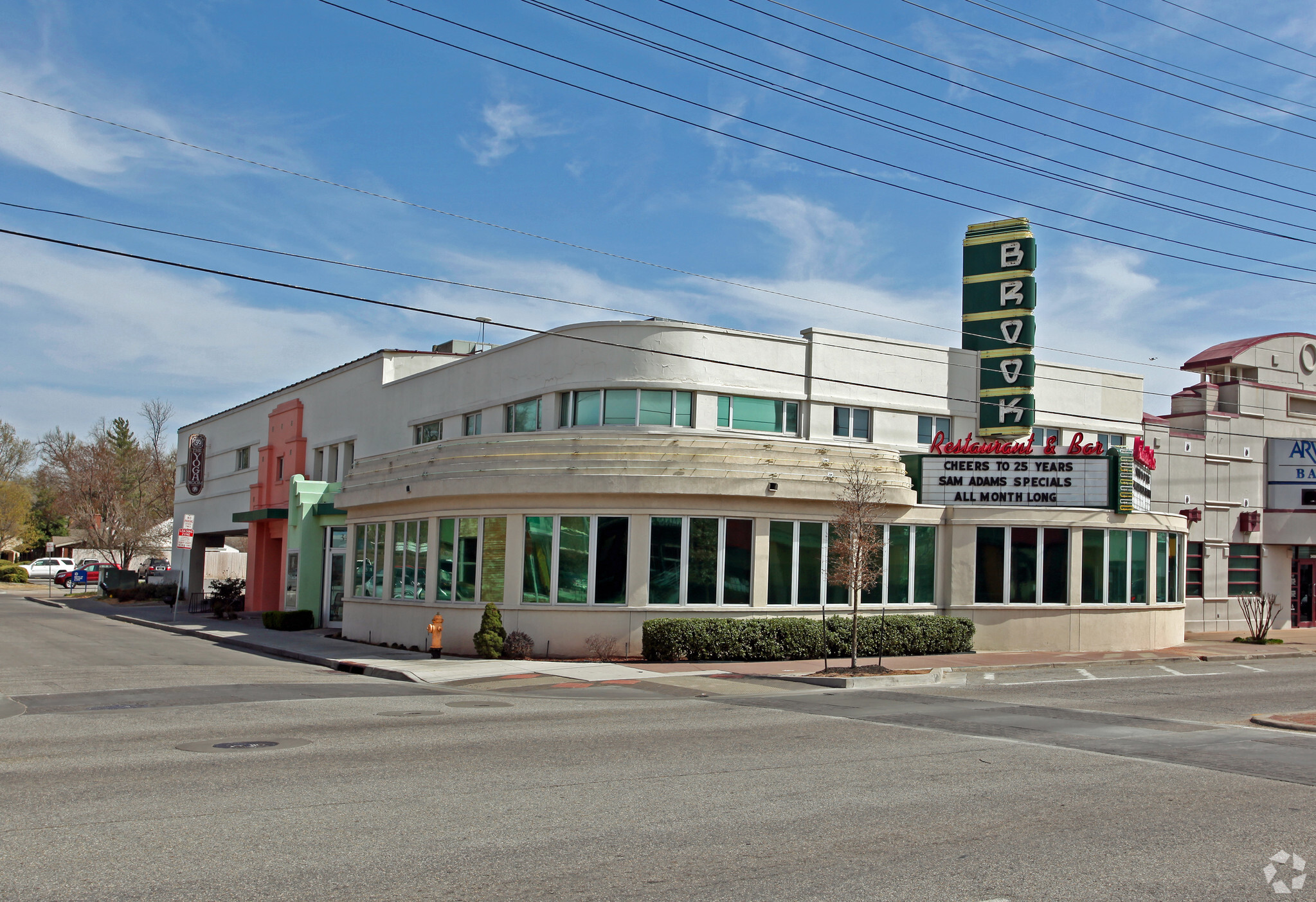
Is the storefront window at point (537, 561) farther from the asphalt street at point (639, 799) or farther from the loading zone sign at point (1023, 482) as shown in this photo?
the loading zone sign at point (1023, 482)

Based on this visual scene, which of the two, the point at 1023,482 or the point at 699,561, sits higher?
the point at 1023,482

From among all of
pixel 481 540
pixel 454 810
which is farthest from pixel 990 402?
pixel 454 810

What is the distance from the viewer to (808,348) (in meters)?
29.3

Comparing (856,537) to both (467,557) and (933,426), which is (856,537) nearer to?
(467,557)

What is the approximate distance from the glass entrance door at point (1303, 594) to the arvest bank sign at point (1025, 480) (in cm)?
1737

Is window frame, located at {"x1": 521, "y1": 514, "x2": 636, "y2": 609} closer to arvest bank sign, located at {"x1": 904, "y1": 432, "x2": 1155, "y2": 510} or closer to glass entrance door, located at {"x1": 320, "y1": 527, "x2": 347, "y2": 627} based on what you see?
arvest bank sign, located at {"x1": 904, "y1": 432, "x2": 1155, "y2": 510}

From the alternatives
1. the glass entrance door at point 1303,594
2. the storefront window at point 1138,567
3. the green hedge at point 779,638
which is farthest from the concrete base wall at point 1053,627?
the glass entrance door at point 1303,594

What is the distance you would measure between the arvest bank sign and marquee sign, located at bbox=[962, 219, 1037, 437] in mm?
3903

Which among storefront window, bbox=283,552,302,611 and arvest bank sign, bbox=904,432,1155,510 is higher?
arvest bank sign, bbox=904,432,1155,510

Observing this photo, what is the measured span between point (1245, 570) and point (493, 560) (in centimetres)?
2919

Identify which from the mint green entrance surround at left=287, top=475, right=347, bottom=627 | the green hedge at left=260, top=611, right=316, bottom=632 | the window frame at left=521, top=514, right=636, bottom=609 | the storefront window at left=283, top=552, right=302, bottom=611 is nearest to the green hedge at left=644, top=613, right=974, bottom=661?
the window frame at left=521, top=514, right=636, bottom=609

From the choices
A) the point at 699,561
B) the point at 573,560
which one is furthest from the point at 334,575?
the point at 699,561

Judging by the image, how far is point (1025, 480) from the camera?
2723 centimetres

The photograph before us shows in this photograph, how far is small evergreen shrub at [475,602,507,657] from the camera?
22.6m
